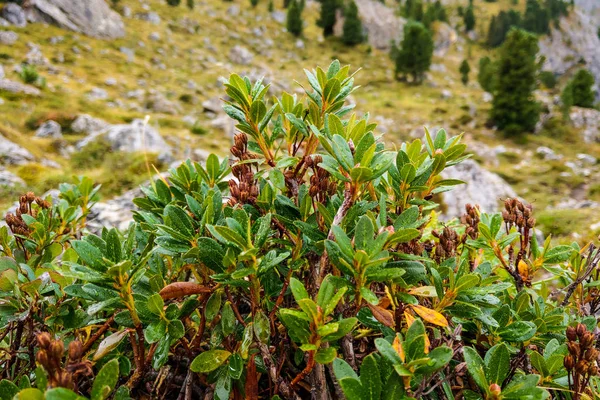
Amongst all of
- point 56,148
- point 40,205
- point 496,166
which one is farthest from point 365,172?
point 496,166

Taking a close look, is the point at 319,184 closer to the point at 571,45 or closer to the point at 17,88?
the point at 17,88

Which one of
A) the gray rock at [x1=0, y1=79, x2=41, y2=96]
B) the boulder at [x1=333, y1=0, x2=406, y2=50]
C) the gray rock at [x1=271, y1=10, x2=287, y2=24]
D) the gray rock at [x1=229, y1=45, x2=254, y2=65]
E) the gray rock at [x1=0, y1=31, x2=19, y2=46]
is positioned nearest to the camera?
the gray rock at [x1=0, y1=79, x2=41, y2=96]

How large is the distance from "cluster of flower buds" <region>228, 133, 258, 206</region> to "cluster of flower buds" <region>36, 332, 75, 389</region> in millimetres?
561

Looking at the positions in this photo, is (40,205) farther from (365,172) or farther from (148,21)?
(148,21)

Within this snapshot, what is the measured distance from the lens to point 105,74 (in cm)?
2711

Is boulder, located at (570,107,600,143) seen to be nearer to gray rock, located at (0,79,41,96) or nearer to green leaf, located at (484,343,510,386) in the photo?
green leaf, located at (484,343,510,386)

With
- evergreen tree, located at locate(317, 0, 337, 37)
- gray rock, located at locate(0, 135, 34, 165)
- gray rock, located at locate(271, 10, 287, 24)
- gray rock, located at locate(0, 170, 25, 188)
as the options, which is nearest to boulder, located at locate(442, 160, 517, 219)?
gray rock, located at locate(0, 170, 25, 188)

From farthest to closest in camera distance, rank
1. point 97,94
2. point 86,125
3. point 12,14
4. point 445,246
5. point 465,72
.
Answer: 1. point 465,72
2. point 12,14
3. point 97,94
4. point 86,125
5. point 445,246

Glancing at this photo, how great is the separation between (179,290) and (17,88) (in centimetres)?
2279

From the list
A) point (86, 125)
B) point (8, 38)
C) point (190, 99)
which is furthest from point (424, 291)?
point (8, 38)

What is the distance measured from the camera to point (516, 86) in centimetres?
2692

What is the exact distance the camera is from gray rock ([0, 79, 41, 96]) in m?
17.8

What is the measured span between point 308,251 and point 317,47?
159 feet

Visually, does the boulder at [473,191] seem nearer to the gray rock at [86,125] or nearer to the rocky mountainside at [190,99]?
the rocky mountainside at [190,99]
